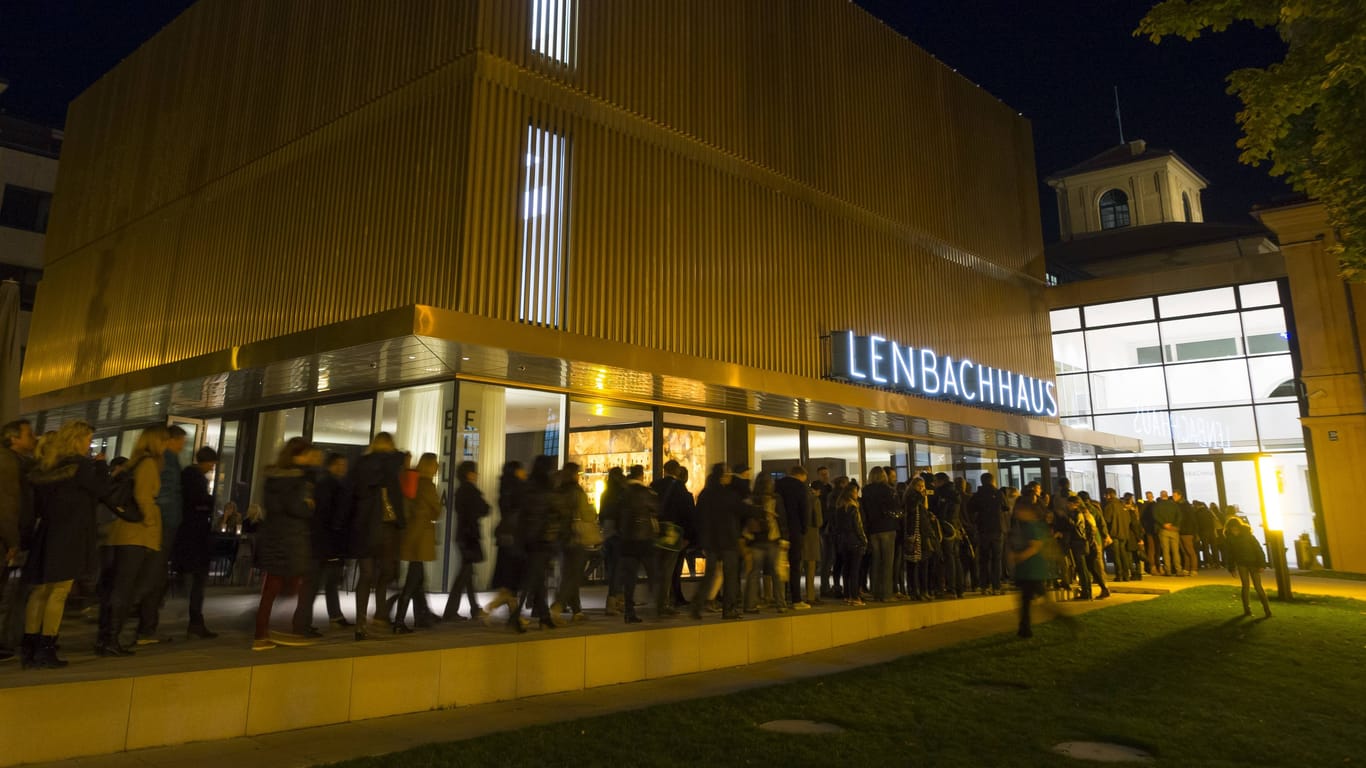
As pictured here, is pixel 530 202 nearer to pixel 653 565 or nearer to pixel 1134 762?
pixel 653 565

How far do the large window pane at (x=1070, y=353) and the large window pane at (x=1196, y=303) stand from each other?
2.40 metres

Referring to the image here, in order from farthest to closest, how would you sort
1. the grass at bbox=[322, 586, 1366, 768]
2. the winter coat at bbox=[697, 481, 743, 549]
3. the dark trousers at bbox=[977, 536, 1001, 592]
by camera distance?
the dark trousers at bbox=[977, 536, 1001, 592] < the winter coat at bbox=[697, 481, 743, 549] < the grass at bbox=[322, 586, 1366, 768]

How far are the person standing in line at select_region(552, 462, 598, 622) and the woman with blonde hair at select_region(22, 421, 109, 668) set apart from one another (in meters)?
3.90

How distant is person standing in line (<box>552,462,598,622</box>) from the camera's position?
8.45 meters

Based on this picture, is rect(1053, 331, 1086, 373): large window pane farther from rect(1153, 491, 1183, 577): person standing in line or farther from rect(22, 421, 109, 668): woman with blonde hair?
rect(22, 421, 109, 668): woman with blonde hair

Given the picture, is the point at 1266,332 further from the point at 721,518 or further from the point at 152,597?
the point at 152,597

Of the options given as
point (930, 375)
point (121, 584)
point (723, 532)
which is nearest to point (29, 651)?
point (121, 584)

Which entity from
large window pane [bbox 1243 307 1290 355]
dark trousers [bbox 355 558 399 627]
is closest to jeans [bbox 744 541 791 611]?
dark trousers [bbox 355 558 399 627]

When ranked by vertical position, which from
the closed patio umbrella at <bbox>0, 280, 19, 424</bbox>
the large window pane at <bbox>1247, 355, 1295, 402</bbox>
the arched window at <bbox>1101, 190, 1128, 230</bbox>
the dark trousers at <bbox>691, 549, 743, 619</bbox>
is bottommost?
the dark trousers at <bbox>691, 549, 743, 619</bbox>

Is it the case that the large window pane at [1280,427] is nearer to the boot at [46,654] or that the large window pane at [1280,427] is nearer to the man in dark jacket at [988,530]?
the man in dark jacket at [988,530]

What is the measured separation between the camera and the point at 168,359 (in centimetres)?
1661

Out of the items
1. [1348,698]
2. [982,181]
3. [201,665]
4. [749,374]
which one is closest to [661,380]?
[749,374]

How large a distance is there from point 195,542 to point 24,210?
1406 inches

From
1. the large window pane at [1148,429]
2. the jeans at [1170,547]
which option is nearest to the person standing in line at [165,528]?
the jeans at [1170,547]
